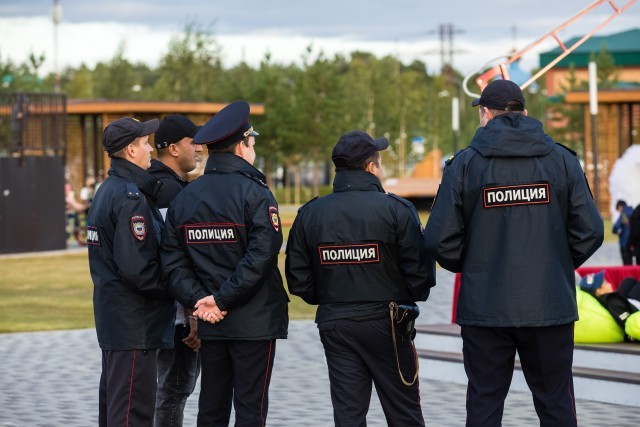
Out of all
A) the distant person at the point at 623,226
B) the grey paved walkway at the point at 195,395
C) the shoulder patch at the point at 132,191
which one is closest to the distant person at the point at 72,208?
the distant person at the point at 623,226

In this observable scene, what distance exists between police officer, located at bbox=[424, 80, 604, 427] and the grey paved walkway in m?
2.37

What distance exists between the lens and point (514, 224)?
611cm

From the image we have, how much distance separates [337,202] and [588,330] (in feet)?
13.2

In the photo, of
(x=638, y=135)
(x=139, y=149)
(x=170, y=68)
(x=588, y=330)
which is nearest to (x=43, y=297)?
(x=588, y=330)

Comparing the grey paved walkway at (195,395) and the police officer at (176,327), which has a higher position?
the police officer at (176,327)

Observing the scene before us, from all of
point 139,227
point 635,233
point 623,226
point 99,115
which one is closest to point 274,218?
point 139,227

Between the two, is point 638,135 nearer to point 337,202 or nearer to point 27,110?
point 27,110

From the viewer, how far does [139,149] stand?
21.9 ft

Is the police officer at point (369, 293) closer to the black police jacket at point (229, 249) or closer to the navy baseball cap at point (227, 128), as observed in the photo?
the black police jacket at point (229, 249)

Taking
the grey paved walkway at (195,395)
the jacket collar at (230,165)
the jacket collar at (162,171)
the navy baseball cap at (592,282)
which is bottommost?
the grey paved walkway at (195,395)

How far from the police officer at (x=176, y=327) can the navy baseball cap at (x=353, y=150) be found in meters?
0.84

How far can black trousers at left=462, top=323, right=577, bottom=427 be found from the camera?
6.14 metres

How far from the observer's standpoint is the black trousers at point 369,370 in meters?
6.40

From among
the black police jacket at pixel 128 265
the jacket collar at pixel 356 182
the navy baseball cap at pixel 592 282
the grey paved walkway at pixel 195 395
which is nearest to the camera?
the black police jacket at pixel 128 265
